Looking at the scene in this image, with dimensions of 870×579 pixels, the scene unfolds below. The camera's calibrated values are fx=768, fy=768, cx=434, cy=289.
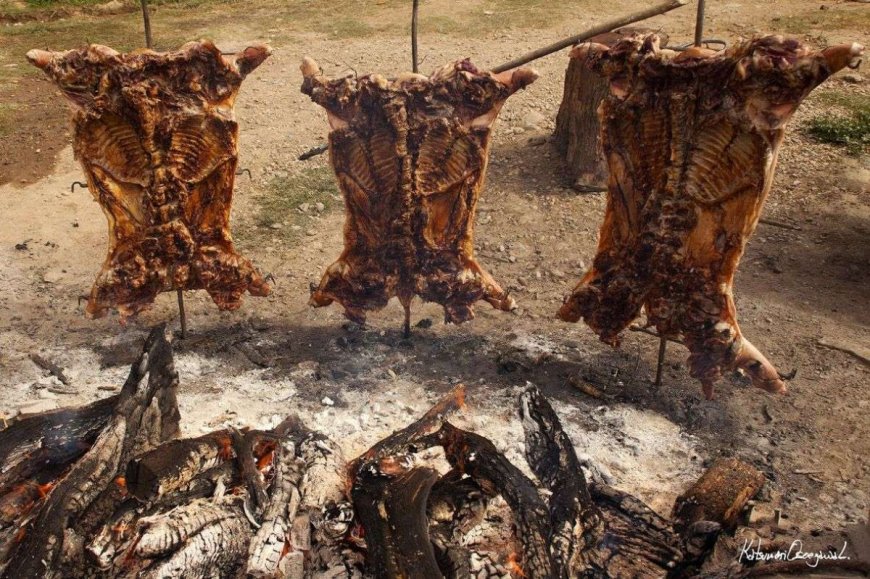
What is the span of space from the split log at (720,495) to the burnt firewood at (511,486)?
732 mm

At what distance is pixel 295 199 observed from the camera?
291 inches

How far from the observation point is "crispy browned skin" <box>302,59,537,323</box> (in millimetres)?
4367

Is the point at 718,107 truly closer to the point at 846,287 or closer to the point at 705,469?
the point at 705,469

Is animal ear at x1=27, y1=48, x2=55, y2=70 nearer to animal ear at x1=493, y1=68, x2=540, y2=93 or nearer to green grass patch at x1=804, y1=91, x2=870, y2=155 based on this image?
animal ear at x1=493, y1=68, x2=540, y2=93

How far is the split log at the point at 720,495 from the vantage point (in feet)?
11.9

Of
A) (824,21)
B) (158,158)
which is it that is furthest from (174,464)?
(824,21)

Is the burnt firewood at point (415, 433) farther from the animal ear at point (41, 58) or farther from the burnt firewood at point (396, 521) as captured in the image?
the animal ear at point (41, 58)

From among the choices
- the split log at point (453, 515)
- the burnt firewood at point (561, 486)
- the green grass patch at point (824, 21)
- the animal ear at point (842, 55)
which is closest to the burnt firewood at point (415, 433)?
the split log at point (453, 515)

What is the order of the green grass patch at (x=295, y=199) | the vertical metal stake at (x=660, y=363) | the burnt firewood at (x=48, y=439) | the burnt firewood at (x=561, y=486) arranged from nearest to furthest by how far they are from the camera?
the burnt firewood at (x=561, y=486)
the burnt firewood at (x=48, y=439)
the vertical metal stake at (x=660, y=363)
the green grass patch at (x=295, y=199)

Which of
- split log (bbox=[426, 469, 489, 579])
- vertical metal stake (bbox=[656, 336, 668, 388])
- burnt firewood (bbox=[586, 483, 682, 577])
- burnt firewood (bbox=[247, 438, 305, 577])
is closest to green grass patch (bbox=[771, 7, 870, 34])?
vertical metal stake (bbox=[656, 336, 668, 388])

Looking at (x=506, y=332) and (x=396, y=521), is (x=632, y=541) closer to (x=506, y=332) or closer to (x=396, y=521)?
(x=396, y=521)

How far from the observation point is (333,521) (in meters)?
3.55

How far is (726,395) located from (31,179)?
6.83m

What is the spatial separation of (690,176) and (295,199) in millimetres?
4334
